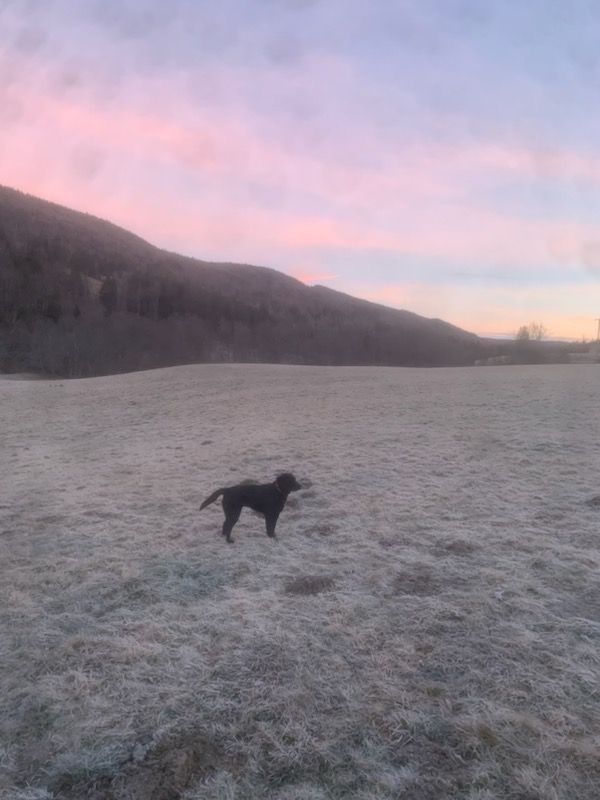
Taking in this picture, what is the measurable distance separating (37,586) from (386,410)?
1427 centimetres

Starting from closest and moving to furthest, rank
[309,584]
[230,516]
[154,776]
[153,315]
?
[154,776] → [309,584] → [230,516] → [153,315]

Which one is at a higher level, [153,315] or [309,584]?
[153,315]

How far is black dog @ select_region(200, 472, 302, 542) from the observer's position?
272 inches

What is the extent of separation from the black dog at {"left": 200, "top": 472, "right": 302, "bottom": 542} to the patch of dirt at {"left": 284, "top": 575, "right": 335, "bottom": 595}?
1.27m

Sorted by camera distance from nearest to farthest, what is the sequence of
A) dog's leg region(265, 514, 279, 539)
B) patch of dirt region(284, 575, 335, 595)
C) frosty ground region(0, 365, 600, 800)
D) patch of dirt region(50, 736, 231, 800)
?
patch of dirt region(50, 736, 231, 800)
frosty ground region(0, 365, 600, 800)
patch of dirt region(284, 575, 335, 595)
dog's leg region(265, 514, 279, 539)

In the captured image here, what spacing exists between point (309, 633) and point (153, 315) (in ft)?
332

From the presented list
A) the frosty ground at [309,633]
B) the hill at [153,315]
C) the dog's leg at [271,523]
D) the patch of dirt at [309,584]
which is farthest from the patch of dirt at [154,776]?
the hill at [153,315]

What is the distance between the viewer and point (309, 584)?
5.80 m

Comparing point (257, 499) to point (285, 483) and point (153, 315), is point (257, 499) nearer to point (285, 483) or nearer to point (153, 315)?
point (285, 483)

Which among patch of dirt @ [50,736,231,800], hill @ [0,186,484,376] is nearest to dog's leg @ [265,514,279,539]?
patch of dirt @ [50,736,231,800]

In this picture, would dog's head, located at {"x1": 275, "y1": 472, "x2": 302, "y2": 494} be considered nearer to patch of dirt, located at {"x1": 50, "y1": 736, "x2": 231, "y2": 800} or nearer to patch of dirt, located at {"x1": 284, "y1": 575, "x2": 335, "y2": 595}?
patch of dirt, located at {"x1": 284, "y1": 575, "x2": 335, "y2": 595}

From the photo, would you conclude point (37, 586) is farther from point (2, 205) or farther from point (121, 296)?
point (2, 205)

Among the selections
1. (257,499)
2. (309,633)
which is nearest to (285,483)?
(257,499)

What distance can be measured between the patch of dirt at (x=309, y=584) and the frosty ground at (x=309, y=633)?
33mm
